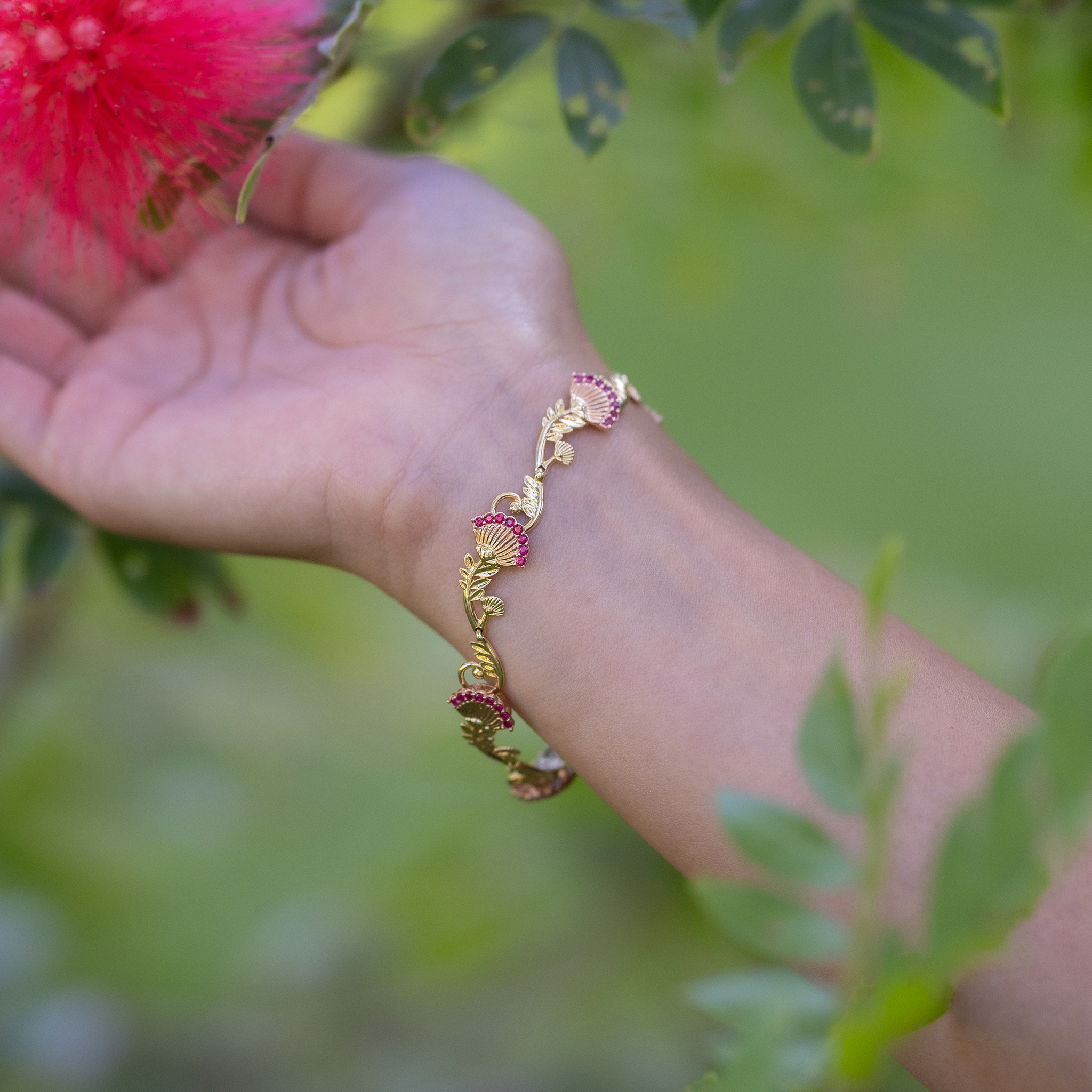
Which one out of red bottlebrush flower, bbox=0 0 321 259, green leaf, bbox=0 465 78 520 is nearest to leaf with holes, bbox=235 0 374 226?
red bottlebrush flower, bbox=0 0 321 259

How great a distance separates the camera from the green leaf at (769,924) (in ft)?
0.82

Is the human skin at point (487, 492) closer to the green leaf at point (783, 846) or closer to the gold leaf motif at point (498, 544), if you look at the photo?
the gold leaf motif at point (498, 544)

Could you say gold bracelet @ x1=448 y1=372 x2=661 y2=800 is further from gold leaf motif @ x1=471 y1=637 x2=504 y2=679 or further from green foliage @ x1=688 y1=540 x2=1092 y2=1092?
green foliage @ x1=688 y1=540 x2=1092 y2=1092

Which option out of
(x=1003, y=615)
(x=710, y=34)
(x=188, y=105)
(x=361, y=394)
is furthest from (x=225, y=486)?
(x=1003, y=615)

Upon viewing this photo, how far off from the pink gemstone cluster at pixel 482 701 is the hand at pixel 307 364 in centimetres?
10

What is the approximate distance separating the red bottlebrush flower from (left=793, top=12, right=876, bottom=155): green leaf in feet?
0.94

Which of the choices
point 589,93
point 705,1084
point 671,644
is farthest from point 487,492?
point 705,1084

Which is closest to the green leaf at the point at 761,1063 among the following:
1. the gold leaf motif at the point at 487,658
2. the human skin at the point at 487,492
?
the human skin at the point at 487,492

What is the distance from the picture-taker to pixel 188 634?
1.19m

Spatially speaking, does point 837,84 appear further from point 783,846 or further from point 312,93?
point 783,846

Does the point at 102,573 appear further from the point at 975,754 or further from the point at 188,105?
the point at 975,754

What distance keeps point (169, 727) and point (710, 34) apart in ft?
3.09

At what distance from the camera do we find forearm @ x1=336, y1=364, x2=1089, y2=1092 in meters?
0.50

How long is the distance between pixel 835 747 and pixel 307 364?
54 cm
